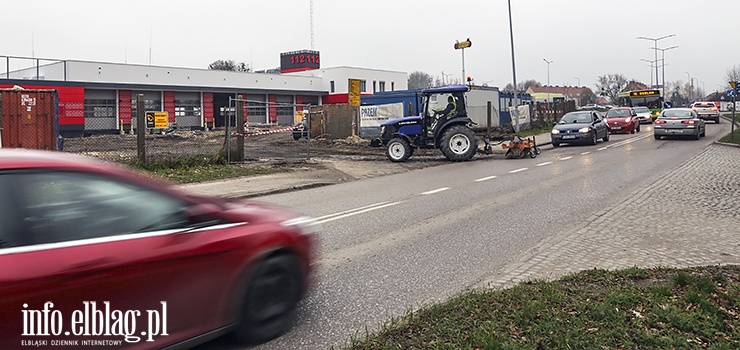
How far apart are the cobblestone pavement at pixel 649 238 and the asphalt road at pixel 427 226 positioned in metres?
0.28

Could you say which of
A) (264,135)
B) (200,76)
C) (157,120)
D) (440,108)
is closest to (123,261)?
(440,108)

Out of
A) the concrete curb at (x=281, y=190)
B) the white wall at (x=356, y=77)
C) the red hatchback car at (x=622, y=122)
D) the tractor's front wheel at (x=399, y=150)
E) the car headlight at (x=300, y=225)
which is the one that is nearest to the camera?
the car headlight at (x=300, y=225)

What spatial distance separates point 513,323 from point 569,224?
4867 mm

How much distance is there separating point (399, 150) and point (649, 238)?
44.3ft

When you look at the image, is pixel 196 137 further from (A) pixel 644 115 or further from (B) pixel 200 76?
(A) pixel 644 115

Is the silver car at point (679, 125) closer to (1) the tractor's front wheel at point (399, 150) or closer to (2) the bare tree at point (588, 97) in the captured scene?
(1) the tractor's front wheel at point (399, 150)

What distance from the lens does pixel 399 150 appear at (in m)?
20.8

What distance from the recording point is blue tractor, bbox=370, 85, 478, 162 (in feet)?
66.7

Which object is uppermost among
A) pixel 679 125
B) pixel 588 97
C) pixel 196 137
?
pixel 588 97

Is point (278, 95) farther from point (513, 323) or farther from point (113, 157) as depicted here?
point (513, 323)

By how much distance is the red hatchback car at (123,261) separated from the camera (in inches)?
123

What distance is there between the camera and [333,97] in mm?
70750

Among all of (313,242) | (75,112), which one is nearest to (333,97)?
(75,112)

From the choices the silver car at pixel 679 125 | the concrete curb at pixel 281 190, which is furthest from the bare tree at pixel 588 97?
the concrete curb at pixel 281 190
